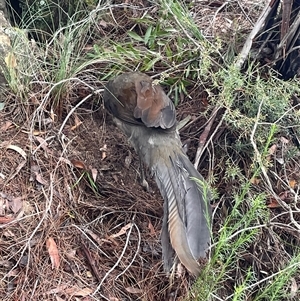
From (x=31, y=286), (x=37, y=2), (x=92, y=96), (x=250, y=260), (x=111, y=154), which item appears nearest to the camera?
(x=31, y=286)

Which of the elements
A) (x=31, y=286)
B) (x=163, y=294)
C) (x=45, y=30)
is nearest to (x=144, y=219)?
(x=163, y=294)

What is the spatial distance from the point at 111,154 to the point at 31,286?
→ 115 cm

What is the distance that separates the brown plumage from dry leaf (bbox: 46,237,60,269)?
25.1 inches

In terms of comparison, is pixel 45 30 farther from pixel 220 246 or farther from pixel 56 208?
pixel 220 246

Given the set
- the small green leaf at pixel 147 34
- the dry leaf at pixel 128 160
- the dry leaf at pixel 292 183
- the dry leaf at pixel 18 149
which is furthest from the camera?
the small green leaf at pixel 147 34

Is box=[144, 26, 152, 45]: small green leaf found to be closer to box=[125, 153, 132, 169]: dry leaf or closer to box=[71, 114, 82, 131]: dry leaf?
box=[71, 114, 82, 131]: dry leaf

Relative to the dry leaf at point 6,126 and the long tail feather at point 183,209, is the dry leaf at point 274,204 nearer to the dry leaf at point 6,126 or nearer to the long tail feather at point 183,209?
the long tail feather at point 183,209

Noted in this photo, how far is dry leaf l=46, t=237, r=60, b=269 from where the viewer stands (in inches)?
128

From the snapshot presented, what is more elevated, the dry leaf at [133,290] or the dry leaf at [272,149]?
the dry leaf at [272,149]

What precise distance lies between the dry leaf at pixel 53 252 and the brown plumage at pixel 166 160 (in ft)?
2.09

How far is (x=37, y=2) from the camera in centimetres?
461

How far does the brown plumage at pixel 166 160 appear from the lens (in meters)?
3.06

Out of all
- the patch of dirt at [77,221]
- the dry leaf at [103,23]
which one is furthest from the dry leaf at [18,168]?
the dry leaf at [103,23]

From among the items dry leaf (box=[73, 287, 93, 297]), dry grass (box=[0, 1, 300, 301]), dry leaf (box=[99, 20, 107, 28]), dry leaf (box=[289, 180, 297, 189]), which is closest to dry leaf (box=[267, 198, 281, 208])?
dry grass (box=[0, 1, 300, 301])
